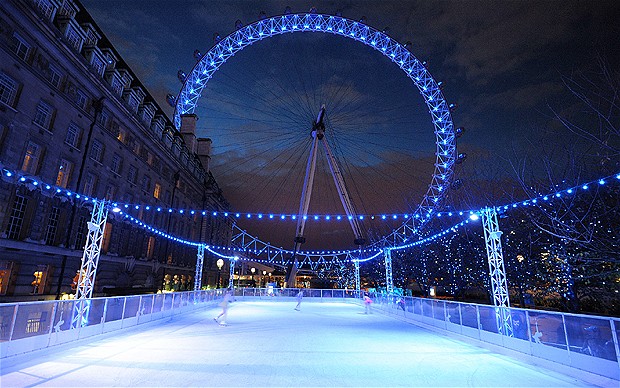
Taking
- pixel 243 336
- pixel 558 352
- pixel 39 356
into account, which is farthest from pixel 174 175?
pixel 558 352

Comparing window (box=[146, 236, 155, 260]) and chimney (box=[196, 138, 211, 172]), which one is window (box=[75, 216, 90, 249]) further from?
chimney (box=[196, 138, 211, 172])

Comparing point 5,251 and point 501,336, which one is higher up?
point 5,251

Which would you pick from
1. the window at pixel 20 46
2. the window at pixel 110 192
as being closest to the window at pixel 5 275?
the window at pixel 110 192

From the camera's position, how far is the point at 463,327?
14.2 meters

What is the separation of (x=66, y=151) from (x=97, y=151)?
14.0 feet

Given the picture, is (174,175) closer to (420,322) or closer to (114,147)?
(114,147)

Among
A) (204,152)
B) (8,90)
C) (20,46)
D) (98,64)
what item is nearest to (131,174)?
(98,64)

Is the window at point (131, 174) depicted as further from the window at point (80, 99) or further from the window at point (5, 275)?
the window at point (5, 275)

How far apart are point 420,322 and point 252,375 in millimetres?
14002

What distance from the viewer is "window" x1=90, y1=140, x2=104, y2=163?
28.2 m

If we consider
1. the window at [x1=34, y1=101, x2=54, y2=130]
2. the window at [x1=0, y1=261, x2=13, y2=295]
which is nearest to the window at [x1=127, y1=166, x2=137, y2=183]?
the window at [x1=34, y1=101, x2=54, y2=130]

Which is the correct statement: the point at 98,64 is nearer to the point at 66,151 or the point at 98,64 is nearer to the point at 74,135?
the point at 74,135

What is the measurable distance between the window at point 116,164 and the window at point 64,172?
18.5 ft

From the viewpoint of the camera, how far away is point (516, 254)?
26.2 m
